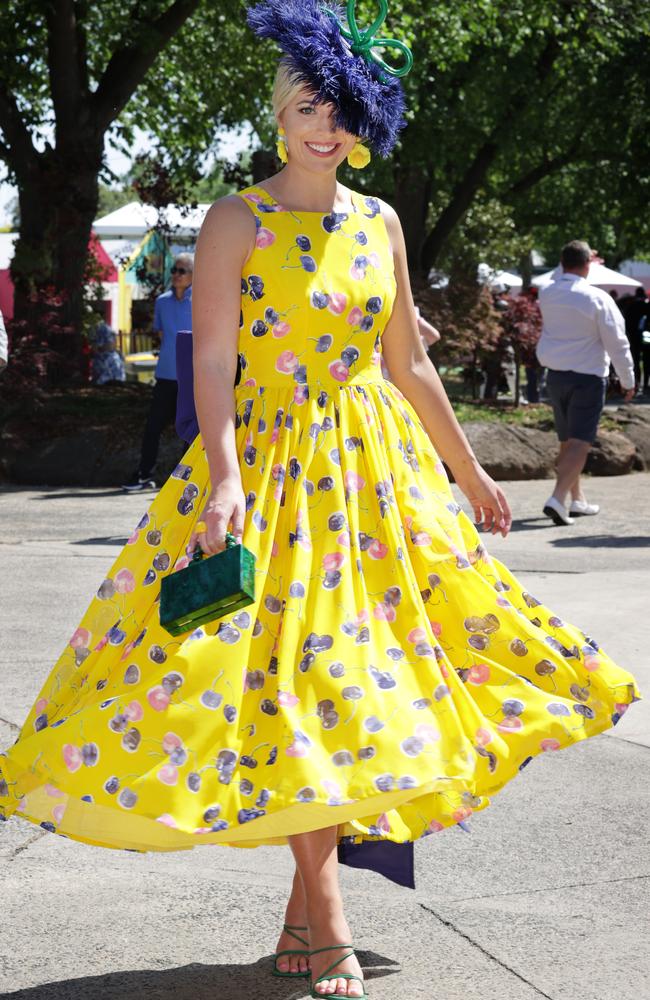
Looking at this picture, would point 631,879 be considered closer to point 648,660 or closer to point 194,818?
point 194,818

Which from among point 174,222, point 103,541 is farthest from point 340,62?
point 174,222

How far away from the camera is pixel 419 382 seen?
343cm

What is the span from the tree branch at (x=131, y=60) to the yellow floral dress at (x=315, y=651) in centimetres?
1378

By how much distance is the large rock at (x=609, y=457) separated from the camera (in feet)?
45.6

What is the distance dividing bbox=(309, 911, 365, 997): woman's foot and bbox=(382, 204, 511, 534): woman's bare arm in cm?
105

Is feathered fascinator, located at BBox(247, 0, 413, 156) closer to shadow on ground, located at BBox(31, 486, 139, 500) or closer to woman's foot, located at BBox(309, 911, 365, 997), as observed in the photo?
woman's foot, located at BBox(309, 911, 365, 997)

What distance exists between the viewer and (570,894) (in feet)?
11.5

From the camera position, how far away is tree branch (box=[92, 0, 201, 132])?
16.2 meters

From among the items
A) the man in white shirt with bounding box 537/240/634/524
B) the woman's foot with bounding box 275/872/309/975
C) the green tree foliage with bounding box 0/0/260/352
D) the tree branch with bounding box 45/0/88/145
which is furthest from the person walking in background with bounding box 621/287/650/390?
the woman's foot with bounding box 275/872/309/975

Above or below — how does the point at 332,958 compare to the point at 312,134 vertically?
below

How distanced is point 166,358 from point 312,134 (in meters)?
8.75

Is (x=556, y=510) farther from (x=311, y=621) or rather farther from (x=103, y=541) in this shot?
(x=311, y=621)

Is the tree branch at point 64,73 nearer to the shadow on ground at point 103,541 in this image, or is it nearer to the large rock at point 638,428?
the large rock at point 638,428

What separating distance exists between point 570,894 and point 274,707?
1.12m
